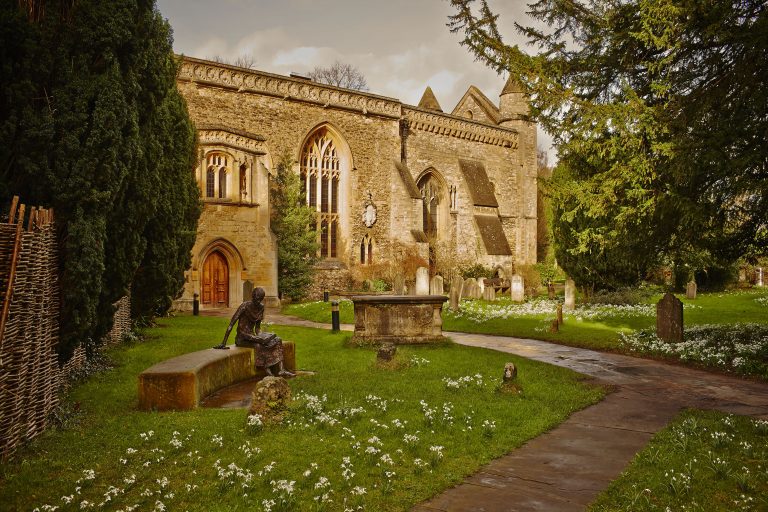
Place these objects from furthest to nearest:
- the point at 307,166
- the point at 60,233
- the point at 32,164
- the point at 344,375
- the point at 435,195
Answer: the point at 435,195 < the point at 307,166 < the point at 344,375 < the point at 60,233 < the point at 32,164

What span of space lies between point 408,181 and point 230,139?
948cm

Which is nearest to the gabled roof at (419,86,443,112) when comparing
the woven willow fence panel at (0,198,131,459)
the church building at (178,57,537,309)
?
the church building at (178,57,537,309)

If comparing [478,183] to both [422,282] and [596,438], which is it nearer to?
[422,282]

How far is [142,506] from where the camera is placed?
3.86 metres

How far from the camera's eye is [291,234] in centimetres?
2248

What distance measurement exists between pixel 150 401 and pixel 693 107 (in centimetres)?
885

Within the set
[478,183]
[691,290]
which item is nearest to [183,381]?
[691,290]

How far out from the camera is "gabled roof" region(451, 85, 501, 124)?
115 ft

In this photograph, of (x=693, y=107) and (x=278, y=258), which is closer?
(x=693, y=107)

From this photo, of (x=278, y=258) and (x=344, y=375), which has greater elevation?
(x=278, y=258)

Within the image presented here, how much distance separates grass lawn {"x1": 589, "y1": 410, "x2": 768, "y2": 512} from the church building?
11.3 m

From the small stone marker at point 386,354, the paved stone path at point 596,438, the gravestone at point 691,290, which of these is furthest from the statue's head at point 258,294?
the gravestone at point 691,290

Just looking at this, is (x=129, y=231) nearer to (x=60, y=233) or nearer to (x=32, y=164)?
(x=60, y=233)

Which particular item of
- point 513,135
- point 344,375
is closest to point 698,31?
point 344,375
